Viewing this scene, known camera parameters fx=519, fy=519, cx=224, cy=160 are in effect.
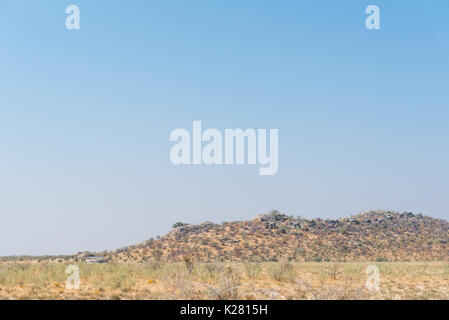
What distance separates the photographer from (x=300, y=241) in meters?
84.5

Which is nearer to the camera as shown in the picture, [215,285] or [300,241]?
[215,285]

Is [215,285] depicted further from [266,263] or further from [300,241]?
[300,241]

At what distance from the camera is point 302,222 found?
325ft

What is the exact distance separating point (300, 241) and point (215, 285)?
60.1 meters

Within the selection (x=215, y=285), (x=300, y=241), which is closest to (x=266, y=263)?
(x=215, y=285)

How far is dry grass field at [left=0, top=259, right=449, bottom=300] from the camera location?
792 inches

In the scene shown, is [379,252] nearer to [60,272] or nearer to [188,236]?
[188,236]

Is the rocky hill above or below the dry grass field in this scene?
below

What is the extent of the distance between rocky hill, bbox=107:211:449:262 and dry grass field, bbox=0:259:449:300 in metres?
39.0

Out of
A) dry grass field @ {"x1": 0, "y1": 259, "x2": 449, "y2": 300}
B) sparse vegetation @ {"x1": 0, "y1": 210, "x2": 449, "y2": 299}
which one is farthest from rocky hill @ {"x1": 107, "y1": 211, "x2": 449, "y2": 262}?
dry grass field @ {"x1": 0, "y1": 259, "x2": 449, "y2": 300}

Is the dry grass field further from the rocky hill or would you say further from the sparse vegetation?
the rocky hill
